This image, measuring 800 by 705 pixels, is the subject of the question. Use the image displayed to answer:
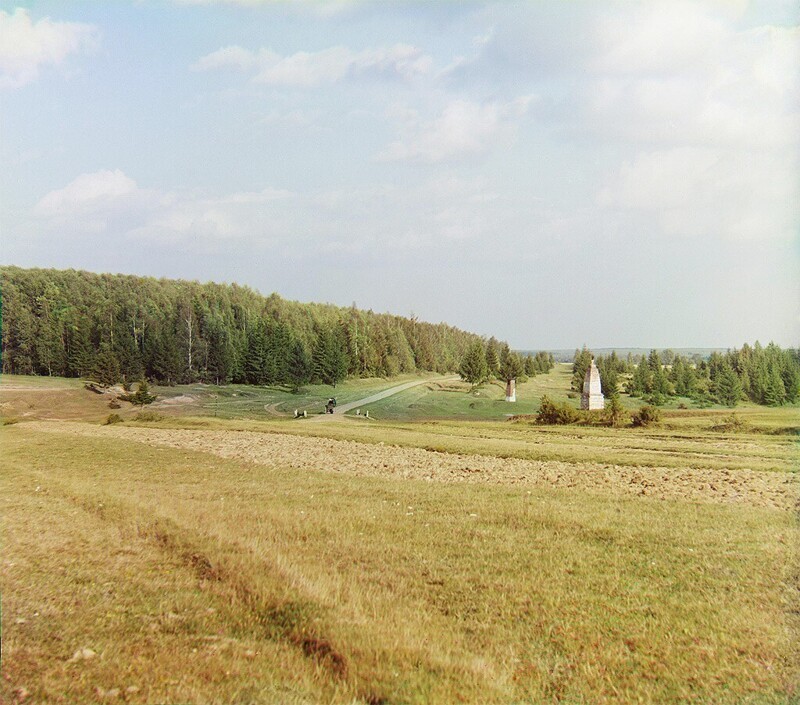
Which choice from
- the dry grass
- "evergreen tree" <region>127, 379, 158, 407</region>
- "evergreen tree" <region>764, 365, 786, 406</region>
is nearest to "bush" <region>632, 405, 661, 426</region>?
"evergreen tree" <region>764, 365, 786, 406</region>

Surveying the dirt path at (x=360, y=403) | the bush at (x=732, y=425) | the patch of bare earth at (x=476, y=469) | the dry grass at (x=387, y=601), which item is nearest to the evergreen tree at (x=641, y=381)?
the bush at (x=732, y=425)

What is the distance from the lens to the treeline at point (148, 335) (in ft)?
63.6

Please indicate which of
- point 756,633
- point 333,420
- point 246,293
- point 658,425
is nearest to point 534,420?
point 658,425

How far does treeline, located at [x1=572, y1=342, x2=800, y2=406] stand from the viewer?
3512cm

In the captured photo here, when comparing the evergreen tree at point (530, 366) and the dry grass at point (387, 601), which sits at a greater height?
the evergreen tree at point (530, 366)

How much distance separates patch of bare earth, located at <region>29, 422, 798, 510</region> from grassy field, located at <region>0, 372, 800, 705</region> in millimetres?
347

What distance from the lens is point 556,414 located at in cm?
4769

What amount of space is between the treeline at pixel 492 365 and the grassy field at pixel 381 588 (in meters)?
58.6

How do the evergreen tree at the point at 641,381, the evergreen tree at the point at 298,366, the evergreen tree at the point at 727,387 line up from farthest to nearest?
the evergreen tree at the point at 641,381
the evergreen tree at the point at 727,387
the evergreen tree at the point at 298,366

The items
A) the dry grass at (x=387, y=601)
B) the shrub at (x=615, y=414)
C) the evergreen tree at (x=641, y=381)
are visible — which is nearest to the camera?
the dry grass at (x=387, y=601)

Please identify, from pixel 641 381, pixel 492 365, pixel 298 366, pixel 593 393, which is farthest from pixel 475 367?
pixel 298 366

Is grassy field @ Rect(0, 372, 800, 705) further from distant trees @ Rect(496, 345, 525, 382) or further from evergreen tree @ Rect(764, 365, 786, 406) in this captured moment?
distant trees @ Rect(496, 345, 525, 382)

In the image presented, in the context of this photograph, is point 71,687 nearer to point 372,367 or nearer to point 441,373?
point 372,367

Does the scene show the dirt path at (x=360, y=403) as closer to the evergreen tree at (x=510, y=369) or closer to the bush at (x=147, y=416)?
the bush at (x=147, y=416)
